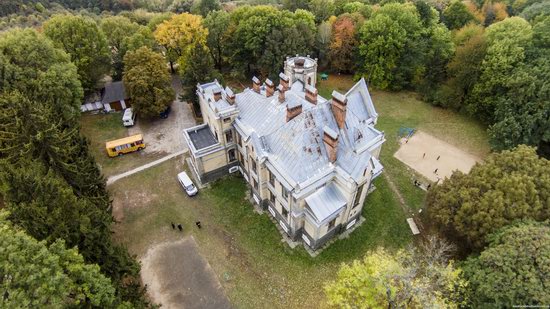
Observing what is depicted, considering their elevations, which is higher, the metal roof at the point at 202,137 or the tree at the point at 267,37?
the tree at the point at 267,37

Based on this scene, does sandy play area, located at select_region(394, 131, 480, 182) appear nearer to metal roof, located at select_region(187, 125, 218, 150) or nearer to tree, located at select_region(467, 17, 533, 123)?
tree, located at select_region(467, 17, 533, 123)

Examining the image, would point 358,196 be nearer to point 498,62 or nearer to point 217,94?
point 217,94

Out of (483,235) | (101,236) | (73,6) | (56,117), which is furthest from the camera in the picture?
(73,6)

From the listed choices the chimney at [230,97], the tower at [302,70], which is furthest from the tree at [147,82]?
the tower at [302,70]

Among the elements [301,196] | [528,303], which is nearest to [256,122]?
[301,196]

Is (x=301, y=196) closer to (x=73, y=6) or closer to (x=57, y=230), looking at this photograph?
(x=57, y=230)

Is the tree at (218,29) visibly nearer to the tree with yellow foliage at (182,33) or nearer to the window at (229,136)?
the tree with yellow foliage at (182,33)
